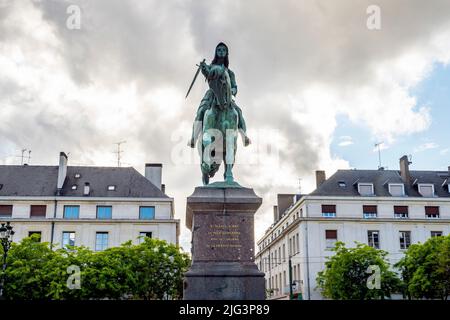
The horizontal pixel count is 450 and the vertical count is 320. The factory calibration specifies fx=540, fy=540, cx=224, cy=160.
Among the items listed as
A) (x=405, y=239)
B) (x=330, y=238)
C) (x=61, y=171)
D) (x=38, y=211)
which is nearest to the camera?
(x=38, y=211)

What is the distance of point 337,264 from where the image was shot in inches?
1795

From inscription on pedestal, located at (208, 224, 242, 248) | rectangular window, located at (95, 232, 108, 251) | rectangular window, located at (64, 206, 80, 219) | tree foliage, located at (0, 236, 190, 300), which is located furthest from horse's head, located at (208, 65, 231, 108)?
rectangular window, located at (64, 206, 80, 219)

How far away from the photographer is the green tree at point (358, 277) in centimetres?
4438

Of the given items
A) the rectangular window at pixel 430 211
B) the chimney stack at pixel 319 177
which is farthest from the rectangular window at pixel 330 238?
the rectangular window at pixel 430 211

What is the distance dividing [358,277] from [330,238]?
32.8ft

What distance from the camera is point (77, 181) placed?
5522 cm

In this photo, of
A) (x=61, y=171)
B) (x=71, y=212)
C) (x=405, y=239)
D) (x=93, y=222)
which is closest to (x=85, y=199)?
(x=71, y=212)

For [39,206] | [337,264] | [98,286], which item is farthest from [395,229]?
[39,206]

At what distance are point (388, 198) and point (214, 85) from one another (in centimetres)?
4574

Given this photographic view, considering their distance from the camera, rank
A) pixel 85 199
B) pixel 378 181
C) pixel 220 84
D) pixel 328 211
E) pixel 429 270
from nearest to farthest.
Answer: pixel 220 84 → pixel 429 270 → pixel 85 199 → pixel 328 211 → pixel 378 181

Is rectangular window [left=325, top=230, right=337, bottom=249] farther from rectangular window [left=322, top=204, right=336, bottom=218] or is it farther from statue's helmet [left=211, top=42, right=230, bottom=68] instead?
statue's helmet [left=211, top=42, right=230, bottom=68]

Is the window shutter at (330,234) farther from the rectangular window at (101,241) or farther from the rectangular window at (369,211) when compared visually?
the rectangular window at (101,241)

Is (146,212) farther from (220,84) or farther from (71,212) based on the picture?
(220,84)
